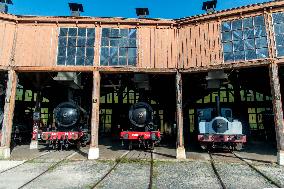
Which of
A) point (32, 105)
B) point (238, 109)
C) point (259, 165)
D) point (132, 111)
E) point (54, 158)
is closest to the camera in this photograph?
point (259, 165)

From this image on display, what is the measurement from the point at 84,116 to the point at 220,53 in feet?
28.1

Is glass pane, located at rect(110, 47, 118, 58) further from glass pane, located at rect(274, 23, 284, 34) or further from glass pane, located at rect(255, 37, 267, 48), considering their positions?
glass pane, located at rect(274, 23, 284, 34)

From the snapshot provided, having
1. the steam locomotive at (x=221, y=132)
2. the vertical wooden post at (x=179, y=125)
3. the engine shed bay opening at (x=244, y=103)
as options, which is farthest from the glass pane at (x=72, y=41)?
the steam locomotive at (x=221, y=132)

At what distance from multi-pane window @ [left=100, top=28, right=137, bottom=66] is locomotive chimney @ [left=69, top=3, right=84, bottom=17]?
197 cm

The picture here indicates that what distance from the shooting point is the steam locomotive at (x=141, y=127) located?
1211cm

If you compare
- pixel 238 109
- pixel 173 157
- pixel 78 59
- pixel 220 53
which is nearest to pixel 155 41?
pixel 220 53

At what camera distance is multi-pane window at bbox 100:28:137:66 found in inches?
448

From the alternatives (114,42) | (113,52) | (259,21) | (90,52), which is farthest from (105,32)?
(259,21)

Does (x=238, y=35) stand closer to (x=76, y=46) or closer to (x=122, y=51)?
(x=122, y=51)

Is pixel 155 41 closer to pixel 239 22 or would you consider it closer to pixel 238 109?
pixel 239 22

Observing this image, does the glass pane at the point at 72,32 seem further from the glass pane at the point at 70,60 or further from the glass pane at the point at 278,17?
the glass pane at the point at 278,17

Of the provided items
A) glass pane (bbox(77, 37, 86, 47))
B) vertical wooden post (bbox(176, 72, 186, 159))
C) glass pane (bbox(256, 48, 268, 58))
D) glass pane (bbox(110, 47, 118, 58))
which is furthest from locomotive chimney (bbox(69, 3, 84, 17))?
glass pane (bbox(256, 48, 268, 58))

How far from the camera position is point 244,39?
1065 centimetres

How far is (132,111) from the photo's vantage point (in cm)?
1273
